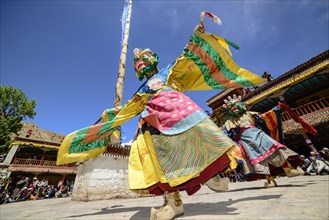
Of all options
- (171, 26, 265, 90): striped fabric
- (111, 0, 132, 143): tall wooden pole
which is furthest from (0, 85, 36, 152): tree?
(171, 26, 265, 90): striped fabric

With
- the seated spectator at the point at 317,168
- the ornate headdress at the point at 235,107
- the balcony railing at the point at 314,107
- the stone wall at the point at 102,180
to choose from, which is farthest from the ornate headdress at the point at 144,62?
the balcony railing at the point at 314,107

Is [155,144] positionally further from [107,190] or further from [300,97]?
[300,97]

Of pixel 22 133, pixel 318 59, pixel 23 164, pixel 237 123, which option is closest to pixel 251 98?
pixel 318 59

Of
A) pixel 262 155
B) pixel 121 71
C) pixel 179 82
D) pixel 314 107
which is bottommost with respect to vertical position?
pixel 262 155

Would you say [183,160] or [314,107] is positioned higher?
[314,107]

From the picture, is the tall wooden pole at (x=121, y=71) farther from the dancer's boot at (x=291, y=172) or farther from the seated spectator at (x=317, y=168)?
the seated spectator at (x=317, y=168)

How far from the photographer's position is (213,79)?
2287 millimetres

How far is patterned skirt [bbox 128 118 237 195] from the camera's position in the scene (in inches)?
56.6

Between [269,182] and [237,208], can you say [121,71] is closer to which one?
[269,182]

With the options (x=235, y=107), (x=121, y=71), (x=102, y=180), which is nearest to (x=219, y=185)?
(x=235, y=107)

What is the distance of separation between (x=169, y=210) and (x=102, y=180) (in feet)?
9.88

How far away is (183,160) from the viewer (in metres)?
1.52

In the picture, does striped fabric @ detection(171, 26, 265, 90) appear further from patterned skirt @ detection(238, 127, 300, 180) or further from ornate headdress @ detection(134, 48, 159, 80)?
patterned skirt @ detection(238, 127, 300, 180)

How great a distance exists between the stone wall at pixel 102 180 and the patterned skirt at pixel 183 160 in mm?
2578
